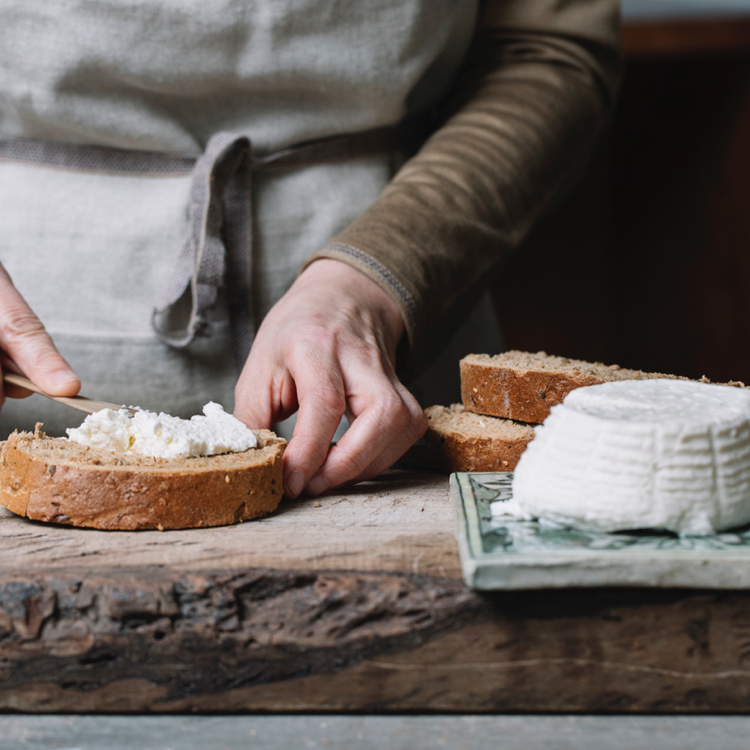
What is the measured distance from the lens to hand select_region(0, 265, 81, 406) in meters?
1.42

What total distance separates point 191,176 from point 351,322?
604 mm

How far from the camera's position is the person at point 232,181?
67.1 inches

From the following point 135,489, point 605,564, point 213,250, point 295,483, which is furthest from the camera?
point 213,250

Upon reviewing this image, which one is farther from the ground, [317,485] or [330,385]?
[330,385]

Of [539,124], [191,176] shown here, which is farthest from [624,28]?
[191,176]

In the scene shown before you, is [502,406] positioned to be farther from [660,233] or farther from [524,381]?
[660,233]

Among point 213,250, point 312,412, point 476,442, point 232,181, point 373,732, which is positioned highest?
point 232,181

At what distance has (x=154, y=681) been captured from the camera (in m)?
0.96

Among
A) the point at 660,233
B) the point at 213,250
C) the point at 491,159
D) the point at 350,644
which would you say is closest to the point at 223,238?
the point at 213,250

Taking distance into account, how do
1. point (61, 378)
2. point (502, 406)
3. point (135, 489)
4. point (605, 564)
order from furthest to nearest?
point (502, 406) → point (61, 378) → point (135, 489) → point (605, 564)

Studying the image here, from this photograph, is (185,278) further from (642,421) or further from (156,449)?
(642,421)

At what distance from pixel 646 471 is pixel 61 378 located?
0.99 meters

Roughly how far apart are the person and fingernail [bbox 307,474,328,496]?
0.34 metres

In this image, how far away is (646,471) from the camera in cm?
99
